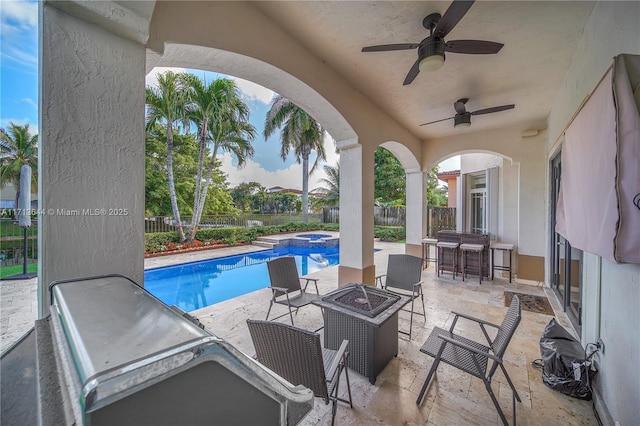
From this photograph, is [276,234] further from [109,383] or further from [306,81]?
[109,383]

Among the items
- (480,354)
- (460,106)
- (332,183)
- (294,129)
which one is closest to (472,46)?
(460,106)

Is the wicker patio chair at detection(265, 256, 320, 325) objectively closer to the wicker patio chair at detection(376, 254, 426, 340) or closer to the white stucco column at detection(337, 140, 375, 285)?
the white stucco column at detection(337, 140, 375, 285)

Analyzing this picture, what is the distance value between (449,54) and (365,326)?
3.22 metres

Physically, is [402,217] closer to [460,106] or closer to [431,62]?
[460,106]

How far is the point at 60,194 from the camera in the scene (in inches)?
52.2

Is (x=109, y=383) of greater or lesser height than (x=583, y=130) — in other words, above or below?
below

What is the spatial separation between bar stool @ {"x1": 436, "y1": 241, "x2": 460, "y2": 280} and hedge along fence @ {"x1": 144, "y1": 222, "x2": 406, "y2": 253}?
6406 millimetres

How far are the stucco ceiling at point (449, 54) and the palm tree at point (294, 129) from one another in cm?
650

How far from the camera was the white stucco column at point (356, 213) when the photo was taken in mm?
3965

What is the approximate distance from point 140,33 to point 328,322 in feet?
8.89

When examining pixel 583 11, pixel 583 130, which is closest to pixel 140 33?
pixel 583 130

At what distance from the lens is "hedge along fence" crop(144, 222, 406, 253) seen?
8805mm

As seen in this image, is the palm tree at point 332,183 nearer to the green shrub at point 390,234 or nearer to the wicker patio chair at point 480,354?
the green shrub at point 390,234

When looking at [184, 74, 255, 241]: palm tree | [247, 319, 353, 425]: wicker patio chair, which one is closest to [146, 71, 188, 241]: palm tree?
[184, 74, 255, 241]: palm tree
